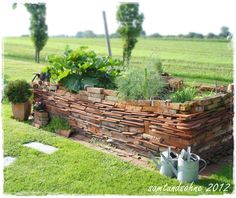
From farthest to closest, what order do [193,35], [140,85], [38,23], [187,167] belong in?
[193,35]
[38,23]
[140,85]
[187,167]

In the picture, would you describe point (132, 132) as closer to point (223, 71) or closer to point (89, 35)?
point (89, 35)

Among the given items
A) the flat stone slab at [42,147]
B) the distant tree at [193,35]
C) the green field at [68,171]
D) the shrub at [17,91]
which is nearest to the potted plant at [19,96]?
the shrub at [17,91]

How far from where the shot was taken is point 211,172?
4570mm

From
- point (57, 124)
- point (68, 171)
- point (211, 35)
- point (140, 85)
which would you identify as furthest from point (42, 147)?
point (211, 35)

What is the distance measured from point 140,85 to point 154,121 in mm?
602

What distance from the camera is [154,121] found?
15.7 feet

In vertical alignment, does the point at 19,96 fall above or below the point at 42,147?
above

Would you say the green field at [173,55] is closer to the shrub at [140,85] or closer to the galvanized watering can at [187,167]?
the shrub at [140,85]

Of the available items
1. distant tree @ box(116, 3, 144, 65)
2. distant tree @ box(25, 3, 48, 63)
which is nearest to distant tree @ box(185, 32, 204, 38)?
distant tree @ box(116, 3, 144, 65)

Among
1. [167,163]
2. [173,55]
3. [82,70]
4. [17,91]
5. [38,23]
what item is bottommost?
[167,163]

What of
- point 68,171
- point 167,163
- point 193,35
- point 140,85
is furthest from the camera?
point 193,35

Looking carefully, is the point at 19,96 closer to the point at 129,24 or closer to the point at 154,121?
the point at 154,121

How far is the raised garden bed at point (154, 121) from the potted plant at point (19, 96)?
3.21ft

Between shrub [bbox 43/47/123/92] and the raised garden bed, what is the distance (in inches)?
9.2
